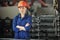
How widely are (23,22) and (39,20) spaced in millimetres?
146

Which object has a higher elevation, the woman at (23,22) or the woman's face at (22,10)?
the woman's face at (22,10)

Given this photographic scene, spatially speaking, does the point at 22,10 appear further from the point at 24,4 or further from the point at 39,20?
the point at 39,20

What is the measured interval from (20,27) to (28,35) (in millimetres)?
103

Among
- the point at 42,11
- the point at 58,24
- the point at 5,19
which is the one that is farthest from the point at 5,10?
the point at 58,24

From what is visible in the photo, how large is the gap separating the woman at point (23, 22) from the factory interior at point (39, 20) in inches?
1.4

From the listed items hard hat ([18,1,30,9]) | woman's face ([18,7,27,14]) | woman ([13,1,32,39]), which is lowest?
woman ([13,1,32,39])

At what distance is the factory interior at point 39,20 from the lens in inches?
71.1

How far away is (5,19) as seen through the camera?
6.13 ft

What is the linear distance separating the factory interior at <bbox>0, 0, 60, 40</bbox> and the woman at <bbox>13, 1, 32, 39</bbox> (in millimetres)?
34

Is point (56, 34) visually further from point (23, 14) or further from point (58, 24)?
point (23, 14)

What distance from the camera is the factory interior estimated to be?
1.80 meters

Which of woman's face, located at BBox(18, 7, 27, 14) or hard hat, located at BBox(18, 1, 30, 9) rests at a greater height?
hard hat, located at BBox(18, 1, 30, 9)

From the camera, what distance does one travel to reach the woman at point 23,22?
1836mm

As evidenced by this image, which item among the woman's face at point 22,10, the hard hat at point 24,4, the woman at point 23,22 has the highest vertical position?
the hard hat at point 24,4
